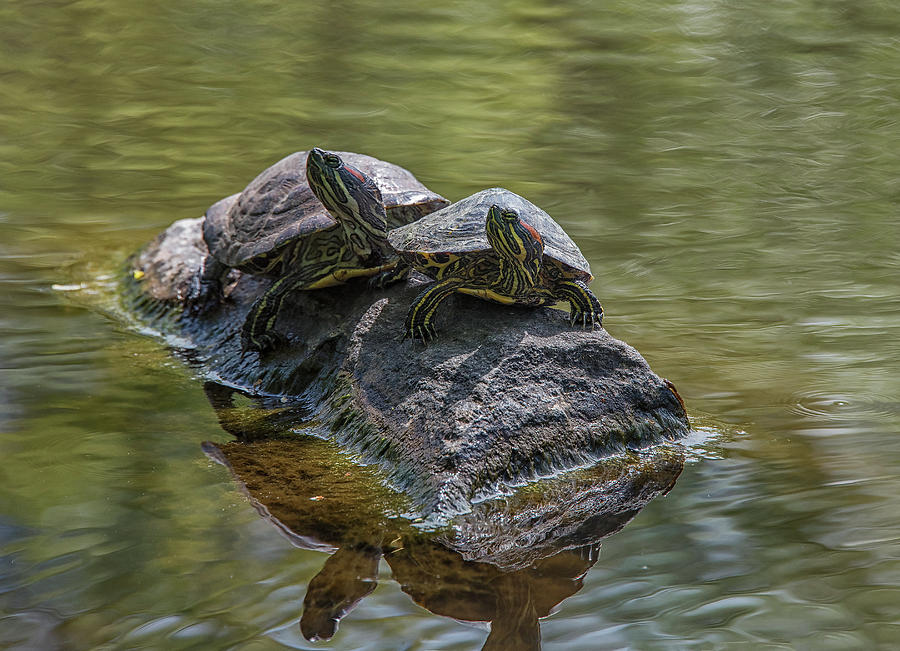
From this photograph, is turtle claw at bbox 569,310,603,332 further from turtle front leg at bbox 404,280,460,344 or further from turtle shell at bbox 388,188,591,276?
turtle front leg at bbox 404,280,460,344

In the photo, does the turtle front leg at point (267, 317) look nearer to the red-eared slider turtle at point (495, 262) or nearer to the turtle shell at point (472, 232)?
the turtle shell at point (472, 232)

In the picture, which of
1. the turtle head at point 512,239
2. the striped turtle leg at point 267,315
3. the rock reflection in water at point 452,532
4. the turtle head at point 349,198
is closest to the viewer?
the rock reflection in water at point 452,532

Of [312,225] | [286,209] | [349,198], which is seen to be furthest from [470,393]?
[286,209]

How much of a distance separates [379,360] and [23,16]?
10.4 metres

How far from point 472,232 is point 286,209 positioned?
1.21m

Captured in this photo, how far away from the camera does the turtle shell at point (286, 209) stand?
3.90 metres

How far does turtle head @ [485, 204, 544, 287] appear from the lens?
3.03m

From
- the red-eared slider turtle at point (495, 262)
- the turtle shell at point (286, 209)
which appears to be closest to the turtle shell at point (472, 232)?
the red-eared slider turtle at point (495, 262)

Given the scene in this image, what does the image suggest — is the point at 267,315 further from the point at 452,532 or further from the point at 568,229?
the point at 568,229

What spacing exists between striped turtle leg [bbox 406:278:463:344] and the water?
80cm

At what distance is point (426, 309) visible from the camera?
3.21 metres

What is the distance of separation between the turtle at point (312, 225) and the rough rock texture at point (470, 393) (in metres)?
0.17

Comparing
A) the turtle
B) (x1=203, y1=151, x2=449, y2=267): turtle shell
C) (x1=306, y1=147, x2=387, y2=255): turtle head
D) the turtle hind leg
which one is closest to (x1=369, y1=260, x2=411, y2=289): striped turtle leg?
the turtle

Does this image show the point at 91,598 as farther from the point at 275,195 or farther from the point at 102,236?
the point at 102,236
